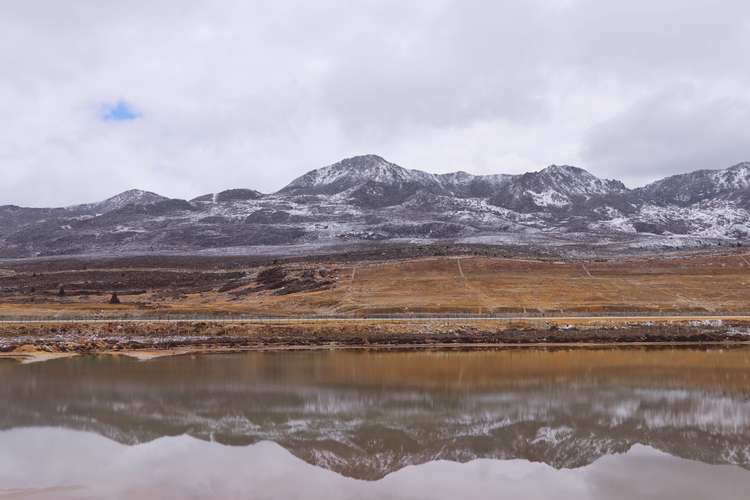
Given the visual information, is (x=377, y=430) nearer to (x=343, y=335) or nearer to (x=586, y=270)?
(x=343, y=335)

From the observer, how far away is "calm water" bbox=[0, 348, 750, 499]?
77.0 feet

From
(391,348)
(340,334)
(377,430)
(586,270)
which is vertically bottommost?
(391,348)

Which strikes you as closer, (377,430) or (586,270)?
(377,430)

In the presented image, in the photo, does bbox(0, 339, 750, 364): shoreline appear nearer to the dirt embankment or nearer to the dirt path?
the dirt embankment

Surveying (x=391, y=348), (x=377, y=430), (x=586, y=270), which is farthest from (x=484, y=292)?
(x=377, y=430)

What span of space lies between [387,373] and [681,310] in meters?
55.6

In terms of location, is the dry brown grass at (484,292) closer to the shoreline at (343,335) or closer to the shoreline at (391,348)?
the shoreline at (343,335)

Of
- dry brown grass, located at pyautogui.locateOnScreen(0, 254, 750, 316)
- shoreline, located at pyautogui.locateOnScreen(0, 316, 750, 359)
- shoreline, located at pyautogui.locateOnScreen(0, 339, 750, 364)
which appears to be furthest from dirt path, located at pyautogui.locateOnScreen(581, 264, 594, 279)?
shoreline, located at pyautogui.locateOnScreen(0, 339, 750, 364)

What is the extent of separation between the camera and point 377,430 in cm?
3128

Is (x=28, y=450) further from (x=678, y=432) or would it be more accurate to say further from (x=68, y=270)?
(x=68, y=270)

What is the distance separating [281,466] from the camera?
25.8m

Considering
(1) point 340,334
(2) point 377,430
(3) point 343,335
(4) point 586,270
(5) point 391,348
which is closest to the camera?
(2) point 377,430

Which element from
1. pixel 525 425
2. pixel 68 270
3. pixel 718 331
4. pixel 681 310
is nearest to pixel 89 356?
pixel 525 425

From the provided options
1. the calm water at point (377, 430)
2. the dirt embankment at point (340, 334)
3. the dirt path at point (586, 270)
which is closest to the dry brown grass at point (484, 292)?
the dirt path at point (586, 270)
